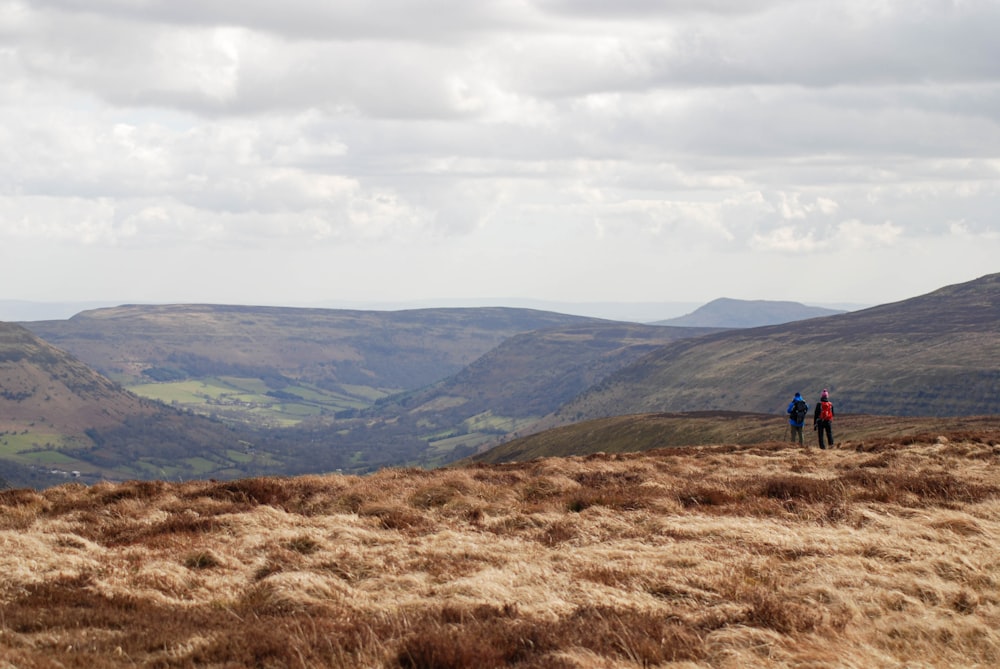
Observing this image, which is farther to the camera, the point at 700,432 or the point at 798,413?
the point at 700,432

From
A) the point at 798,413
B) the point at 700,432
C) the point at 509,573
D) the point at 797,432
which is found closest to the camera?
the point at 509,573

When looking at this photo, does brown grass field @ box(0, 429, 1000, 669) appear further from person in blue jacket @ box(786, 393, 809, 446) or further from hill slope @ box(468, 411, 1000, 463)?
hill slope @ box(468, 411, 1000, 463)

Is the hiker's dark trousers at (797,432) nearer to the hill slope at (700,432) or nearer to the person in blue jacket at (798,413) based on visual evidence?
the person in blue jacket at (798,413)

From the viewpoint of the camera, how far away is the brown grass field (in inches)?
410

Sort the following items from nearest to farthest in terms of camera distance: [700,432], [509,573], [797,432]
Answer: [509,573], [797,432], [700,432]

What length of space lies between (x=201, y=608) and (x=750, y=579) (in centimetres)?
853

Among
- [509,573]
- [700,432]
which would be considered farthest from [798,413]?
[700,432]

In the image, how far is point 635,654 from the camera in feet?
33.1

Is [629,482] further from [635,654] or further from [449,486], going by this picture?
[635,654]

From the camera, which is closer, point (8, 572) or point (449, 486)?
point (8, 572)

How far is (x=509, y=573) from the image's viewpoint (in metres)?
14.8

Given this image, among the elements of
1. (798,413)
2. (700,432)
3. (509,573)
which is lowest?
(700,432)

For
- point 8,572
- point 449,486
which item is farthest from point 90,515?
point 449,486

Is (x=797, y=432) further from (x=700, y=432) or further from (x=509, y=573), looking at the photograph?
(x=700, y=432)
